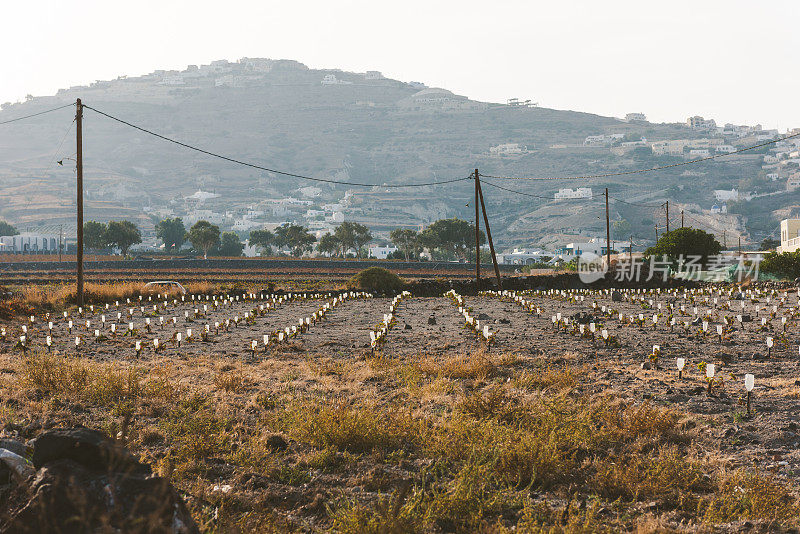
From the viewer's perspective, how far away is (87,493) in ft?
11.6

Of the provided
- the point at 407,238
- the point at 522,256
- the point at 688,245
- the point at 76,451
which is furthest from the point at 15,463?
the point at 522,256

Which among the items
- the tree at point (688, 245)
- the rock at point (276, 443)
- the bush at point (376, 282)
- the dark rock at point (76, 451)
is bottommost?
the rock at point (276, 443)

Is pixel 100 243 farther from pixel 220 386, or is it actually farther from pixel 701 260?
pixel 220 386

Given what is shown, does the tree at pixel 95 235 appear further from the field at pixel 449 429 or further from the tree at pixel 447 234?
the field at pixel 449 429

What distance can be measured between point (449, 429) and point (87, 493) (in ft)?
12.9

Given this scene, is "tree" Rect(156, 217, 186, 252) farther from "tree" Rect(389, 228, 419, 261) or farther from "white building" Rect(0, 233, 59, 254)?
"tree" Rect(389, 228, 419, 261)

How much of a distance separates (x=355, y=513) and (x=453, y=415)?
2.80m

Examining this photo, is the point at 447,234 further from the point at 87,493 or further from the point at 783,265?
the point at 87,493

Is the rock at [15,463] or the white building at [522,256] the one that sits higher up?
the white building at [522,256]

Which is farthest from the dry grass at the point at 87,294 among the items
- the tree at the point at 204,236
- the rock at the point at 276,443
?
the tree at the point at 204,236

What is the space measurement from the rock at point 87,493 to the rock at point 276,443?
8.67 ft

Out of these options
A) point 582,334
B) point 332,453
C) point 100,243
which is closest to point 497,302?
point 582,334

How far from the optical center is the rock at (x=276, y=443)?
21.5 ft

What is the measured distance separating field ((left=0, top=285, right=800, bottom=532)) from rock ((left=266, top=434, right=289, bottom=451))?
0.02 m
